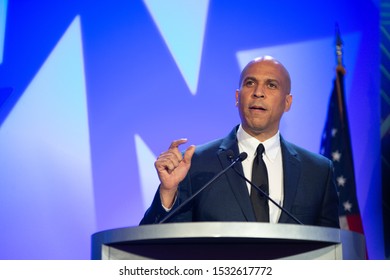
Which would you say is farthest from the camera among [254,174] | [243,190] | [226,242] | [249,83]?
[249,83]

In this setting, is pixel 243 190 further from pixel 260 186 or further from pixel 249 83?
pixel 249 83

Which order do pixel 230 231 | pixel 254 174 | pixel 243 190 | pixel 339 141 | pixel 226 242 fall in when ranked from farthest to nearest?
1. pixel 339 141
2. pixel 254 174
3. pixel 243 190
4. pixel 226 242
5. pixel 230 231

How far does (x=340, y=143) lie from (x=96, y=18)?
5.89 ft

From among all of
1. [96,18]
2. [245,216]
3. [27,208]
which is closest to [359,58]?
[96,18]

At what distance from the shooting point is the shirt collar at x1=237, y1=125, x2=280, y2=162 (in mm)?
3356

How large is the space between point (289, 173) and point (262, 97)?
435 millimetres

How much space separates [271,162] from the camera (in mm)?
3316

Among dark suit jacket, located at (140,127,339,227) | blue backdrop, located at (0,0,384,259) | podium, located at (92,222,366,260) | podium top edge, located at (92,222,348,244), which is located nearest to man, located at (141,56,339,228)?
dark suit jacket, located at (140,127,339,227)

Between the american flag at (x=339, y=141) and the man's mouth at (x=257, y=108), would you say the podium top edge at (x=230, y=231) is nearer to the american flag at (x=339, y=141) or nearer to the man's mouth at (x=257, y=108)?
the man's mouth at (x=257, y=108)

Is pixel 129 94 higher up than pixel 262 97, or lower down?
higher up

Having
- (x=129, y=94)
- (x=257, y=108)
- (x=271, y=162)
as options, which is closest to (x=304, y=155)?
(x=271, y=162)

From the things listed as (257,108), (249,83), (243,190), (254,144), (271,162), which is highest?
(249,83)
